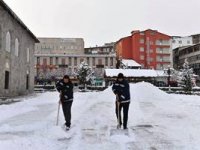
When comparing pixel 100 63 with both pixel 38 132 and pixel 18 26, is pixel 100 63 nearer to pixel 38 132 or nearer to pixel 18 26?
pixel 18 26

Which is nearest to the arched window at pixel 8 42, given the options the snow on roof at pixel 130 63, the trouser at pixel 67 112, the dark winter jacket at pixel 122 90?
the trouser at pixel 67 112

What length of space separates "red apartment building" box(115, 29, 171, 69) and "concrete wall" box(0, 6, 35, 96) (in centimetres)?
5292

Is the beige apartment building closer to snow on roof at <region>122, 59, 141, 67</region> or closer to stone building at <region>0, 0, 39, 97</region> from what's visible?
snow on roof at <region>122, 59, 141, 67</region>

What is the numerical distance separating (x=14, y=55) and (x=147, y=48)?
6465 centimetres

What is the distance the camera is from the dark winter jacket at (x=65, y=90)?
10.6 metres

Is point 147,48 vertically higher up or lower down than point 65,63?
higher up

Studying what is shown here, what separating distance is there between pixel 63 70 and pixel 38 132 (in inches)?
3271

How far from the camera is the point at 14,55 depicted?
3322cm

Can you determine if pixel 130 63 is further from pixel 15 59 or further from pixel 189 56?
pixel 15 59

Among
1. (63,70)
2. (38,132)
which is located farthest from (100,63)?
(38,132)

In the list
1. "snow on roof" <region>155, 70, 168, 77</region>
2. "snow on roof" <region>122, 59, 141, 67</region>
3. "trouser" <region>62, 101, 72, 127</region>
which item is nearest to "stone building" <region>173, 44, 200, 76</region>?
"snow on roof" <region>155, 70, 168, 77</region>

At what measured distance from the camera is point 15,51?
3394cm

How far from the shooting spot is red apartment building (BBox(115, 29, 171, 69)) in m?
93.9

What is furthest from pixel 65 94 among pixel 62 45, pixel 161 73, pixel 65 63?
pixel 62 45
